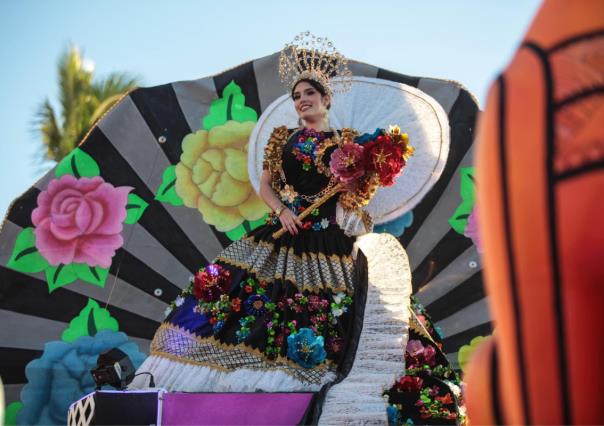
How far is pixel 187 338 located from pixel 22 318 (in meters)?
1.63

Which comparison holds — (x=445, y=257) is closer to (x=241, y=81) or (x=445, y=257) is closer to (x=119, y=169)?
(x=241, y=81)

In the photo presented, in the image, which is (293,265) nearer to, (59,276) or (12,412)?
(59,276)

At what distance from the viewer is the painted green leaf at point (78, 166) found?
479cm

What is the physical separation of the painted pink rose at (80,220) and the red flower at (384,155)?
1.77 meters

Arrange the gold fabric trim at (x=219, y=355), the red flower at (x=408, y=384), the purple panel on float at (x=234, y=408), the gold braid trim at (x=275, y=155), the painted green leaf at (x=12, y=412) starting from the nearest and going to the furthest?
the purple panel on float at (x=234, y=408) < the red flower at (x=408, y=384) < the gold fabric trim at (x=219, y=355) < the gold braid trim at (x=275, y=155) < the painted green leaf at (x=12, y=412)

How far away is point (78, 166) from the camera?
15.8 ft

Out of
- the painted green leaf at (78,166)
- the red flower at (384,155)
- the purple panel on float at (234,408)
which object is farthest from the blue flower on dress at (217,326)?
the painted green leaf at (78,166)

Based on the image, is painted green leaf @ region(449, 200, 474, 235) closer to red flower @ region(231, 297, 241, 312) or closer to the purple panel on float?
→ red flower @ region(231, 297, 241, 312)

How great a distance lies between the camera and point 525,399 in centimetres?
76

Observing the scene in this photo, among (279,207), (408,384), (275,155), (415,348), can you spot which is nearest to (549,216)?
(408,384)

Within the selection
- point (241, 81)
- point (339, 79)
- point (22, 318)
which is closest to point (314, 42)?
point (339, 79)

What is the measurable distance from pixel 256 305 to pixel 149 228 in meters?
1.54

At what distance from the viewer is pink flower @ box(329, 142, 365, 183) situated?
3.74 metres

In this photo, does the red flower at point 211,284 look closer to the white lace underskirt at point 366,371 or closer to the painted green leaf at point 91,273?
the white lace underskirt at point 366,371
